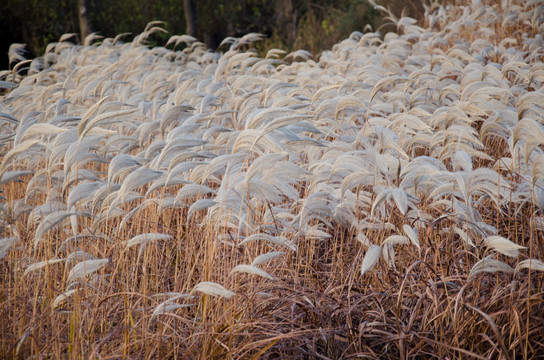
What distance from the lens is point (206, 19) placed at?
484 inches

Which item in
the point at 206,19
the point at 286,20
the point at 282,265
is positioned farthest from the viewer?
the point at 286,20

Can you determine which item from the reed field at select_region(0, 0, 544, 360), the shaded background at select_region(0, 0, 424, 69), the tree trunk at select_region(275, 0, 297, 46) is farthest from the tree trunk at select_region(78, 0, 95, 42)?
the reed field at select_region(0, 0, 544, 360)

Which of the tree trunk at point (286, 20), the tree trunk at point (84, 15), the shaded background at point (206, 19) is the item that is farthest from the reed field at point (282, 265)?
the tree trunk at point (286, 20)

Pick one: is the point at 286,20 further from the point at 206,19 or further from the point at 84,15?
the point at 84,15

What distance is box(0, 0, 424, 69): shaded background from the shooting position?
10289mm

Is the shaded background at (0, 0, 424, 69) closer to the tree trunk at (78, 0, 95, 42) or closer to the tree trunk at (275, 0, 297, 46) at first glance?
the tree trunk at (275, 0, 297, 46)

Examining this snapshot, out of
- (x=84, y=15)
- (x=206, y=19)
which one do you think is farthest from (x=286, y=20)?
(x=84, y=15)

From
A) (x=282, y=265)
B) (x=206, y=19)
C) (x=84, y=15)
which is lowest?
(x=282, y=265)

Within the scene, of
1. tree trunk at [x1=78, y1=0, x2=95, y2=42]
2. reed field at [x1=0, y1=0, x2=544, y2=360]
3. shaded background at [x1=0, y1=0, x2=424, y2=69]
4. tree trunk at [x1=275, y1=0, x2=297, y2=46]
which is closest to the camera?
reed field at [x1=0, y1=0, x2=544, y2=360]

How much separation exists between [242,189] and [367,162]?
0.51 metres

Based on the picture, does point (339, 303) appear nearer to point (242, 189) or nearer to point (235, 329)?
point (235, 329)

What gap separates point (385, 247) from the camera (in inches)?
78.4

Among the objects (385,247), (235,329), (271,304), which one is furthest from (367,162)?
(235,329)

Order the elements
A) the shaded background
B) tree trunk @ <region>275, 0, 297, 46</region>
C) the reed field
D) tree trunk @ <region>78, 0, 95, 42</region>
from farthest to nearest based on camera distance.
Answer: tree trunk @ <region>275, 0, 297, 46</region> → the shaded background → tree trunk @ <region>78, 0, 95, 42</region> → the reed field
